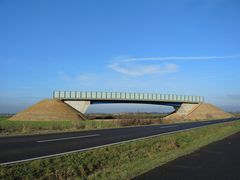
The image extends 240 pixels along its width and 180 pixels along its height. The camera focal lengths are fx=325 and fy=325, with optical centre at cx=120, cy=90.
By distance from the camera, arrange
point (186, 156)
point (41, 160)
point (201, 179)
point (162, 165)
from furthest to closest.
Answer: point (186, 156)
point (41, 160)
point (162, 165)
point (201, 179)

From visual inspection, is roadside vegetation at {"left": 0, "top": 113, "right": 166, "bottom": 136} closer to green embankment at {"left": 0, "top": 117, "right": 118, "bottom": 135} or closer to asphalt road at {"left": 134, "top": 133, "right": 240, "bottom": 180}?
green embankment at {"left": 0, "top": 117, "right": 118, "bottom": 135}

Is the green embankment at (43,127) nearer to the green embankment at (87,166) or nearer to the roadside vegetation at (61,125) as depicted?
the roadside vegetation at (61,125)

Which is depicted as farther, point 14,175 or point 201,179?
point 14,175

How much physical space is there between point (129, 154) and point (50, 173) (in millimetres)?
4572

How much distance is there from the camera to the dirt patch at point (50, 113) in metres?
63.4

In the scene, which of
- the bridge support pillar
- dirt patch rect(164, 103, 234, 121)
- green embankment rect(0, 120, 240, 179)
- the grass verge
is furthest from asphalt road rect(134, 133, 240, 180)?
dirt patch rect(164, 103, 234, 121)

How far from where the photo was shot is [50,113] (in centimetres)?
6397

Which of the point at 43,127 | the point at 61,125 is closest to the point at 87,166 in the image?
the point at 43,127

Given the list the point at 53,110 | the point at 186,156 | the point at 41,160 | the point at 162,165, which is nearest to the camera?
the point at 162,165

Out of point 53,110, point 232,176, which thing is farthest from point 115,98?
point 232,176

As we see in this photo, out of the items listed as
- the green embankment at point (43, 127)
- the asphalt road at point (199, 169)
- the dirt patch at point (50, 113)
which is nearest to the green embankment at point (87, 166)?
the asphalt road at point (199, 169)

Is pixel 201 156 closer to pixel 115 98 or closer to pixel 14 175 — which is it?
pixel 14 175

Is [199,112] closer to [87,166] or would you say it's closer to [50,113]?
[50,113]

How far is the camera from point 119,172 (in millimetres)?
8562
